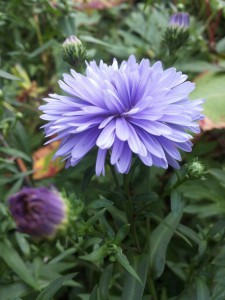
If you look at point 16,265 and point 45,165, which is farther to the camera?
point 45,165

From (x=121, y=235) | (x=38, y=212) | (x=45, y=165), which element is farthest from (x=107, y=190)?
(x=45, y=165)

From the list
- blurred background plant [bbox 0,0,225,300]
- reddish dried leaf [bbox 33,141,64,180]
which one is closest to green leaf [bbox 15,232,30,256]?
blurred background plant [bbox 0,0,225,300]

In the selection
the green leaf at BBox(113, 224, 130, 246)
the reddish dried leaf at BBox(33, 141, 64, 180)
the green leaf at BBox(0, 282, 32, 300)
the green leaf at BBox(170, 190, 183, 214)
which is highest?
the green leaf at BBox(170, 190, 183, 214)

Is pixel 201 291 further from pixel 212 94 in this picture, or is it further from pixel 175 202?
pixel 212 94

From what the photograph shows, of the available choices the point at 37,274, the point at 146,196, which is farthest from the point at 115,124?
the point at 37,274

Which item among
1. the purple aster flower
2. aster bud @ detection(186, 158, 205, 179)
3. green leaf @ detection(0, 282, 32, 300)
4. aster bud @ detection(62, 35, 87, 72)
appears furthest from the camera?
green leaf @ detection(0, 282, 32, 300)

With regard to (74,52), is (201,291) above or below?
below

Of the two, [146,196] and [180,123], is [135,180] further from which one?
[180,123]

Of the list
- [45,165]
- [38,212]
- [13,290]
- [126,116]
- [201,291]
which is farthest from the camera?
[45,165]

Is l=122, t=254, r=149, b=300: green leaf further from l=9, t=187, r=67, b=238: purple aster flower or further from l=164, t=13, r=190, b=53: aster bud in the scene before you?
l=164, t=13, r=190, b=53: aster bud
